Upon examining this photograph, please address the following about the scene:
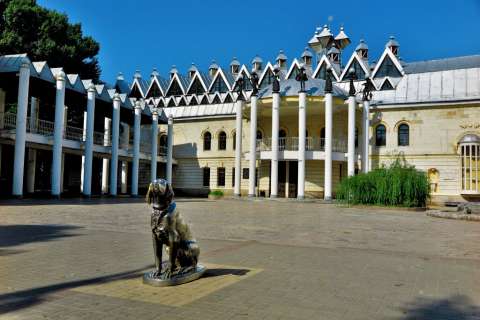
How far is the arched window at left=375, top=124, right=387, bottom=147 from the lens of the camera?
38312mm

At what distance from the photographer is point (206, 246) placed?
32.4ft

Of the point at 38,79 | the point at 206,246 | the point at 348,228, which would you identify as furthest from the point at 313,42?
the point at 206,246

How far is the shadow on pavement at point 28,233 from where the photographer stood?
9.74 meters

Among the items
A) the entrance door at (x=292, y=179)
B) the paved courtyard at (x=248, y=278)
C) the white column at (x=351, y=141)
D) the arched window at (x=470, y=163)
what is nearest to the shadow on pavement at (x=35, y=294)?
the paved courtyard at (x=248, y=278)

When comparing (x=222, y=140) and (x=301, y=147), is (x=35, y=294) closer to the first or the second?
(x=301, y=147)

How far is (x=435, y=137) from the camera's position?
3603 cm

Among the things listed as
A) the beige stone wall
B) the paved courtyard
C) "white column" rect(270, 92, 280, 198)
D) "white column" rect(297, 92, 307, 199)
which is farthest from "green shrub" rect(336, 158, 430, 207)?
the paved courtyard

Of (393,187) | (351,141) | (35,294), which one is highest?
(351,141)

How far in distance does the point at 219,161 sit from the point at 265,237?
1293 inches

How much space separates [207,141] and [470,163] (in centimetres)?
2453

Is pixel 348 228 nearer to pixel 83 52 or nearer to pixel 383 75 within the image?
pixel 383 75

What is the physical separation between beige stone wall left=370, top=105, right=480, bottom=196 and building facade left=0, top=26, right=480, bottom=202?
0.08 meters

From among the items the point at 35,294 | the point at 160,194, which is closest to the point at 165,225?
the point at 160,194

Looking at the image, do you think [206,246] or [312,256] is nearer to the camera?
[312,256]
